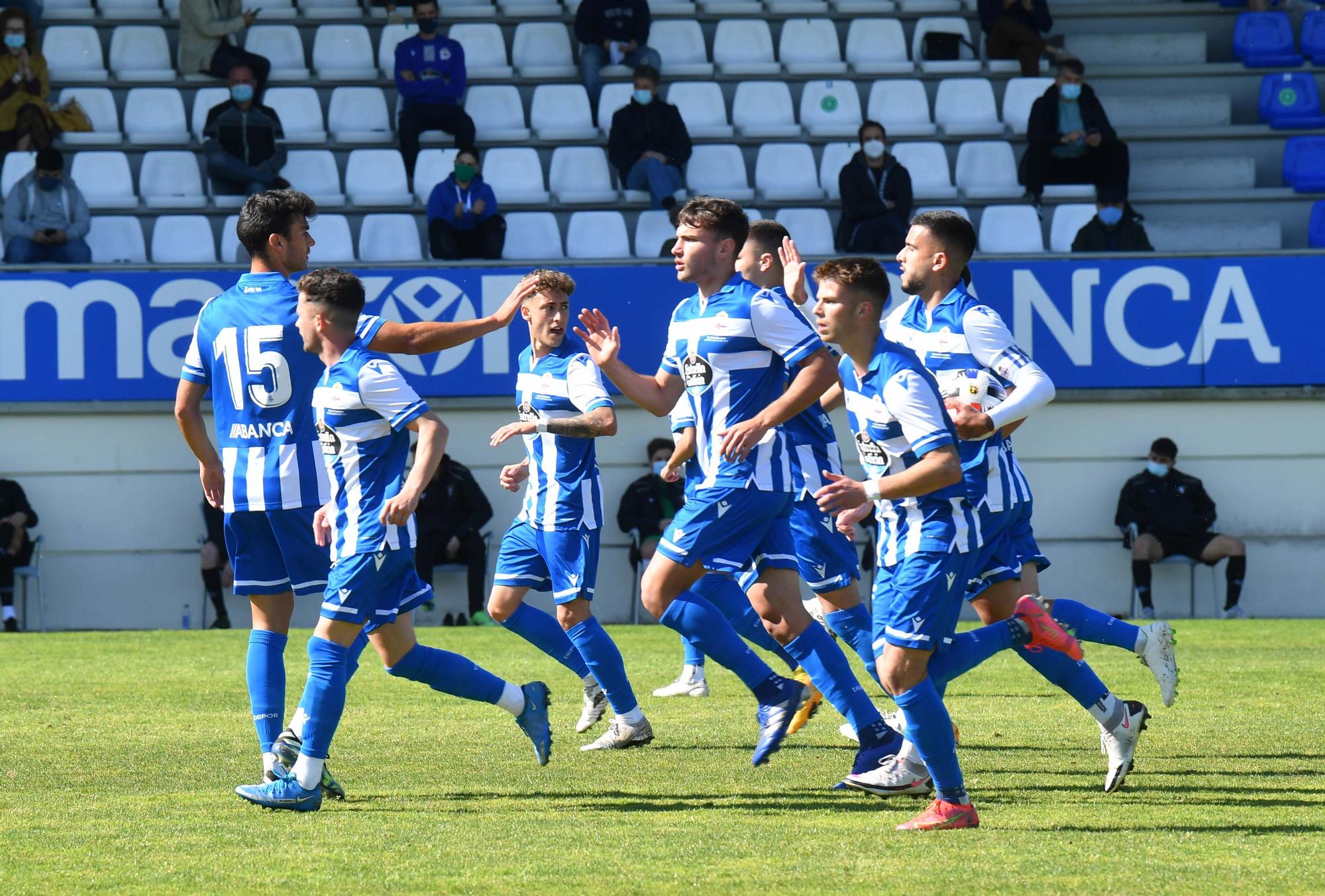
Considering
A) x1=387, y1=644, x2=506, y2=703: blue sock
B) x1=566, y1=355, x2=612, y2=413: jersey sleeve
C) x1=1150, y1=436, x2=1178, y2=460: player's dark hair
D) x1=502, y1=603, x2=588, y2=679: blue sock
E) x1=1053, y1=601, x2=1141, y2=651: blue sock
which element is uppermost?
x1=566, y1=355, x2=612, y2=413: jersey sleeve

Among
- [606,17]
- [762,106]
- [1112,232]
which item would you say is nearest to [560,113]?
[606,17]

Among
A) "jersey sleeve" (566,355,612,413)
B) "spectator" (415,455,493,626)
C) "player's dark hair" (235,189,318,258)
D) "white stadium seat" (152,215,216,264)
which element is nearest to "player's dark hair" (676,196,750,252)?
"jersey sleeve" (566,355,612,413)

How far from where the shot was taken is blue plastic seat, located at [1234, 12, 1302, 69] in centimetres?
1822

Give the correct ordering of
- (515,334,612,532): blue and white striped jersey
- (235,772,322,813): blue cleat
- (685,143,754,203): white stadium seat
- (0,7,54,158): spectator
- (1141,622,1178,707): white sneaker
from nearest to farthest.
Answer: (235,772,322,813): blue cleat < (1141,622,1178,707): white sneaker < (515,334,612,532): blue and white striped jersey < (0,7,54,158): spectator < (685,143,754,203): white stadium seat

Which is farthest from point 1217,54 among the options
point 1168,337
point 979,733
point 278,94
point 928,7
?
point 979,733

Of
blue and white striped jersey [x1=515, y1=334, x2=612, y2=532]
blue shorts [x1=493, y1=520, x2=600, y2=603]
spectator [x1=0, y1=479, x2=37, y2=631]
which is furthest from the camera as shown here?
spectator [x1=0, y1=479, x2=37, y2=631]

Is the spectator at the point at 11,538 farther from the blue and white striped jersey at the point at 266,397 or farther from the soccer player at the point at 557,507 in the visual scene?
the blue and white striped jersey at the point at 266,397

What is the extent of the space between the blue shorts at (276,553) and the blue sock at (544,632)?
1.63 metres

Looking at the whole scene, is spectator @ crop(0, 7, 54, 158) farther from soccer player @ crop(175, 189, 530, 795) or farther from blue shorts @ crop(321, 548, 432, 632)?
blue shorts @ crop(321, 548, 432, 632)

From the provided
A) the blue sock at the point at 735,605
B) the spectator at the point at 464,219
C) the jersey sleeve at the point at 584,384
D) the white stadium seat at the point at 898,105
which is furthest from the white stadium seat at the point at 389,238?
the blue sock at the point at 735,605

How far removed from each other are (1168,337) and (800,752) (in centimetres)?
878

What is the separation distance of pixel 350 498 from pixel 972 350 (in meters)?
2.17

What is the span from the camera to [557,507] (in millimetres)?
7422

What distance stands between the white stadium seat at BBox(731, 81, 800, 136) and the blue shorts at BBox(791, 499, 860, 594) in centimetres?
1067
